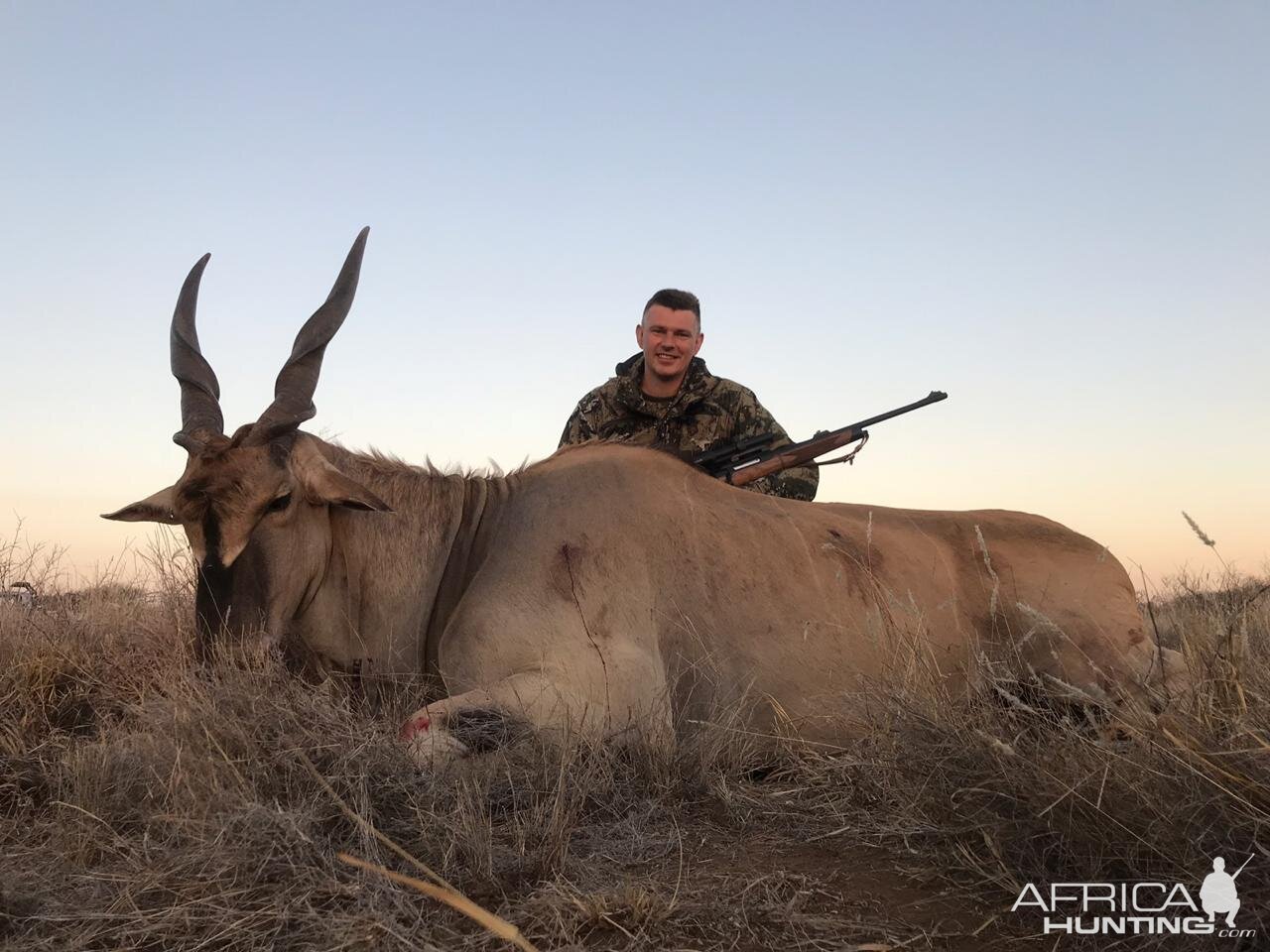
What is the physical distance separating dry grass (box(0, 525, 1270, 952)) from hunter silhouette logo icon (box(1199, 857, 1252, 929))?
3cm

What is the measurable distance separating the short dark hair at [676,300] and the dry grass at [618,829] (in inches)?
192

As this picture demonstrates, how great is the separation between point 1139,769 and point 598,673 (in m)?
2.11

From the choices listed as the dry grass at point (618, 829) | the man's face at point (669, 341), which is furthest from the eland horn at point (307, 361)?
the man's face at point (669, 341)

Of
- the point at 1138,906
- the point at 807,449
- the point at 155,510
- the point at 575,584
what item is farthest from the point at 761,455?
the point at 1138,906

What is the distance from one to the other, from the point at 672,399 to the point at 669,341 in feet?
1.54

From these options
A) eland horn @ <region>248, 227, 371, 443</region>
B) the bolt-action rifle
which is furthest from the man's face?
eland horn @ <region>248, 227, 371, 443</region>

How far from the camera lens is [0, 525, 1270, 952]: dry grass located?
2.27 m

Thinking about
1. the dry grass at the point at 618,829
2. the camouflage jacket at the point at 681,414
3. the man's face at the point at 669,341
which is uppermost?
the man's face at the point at 669,341

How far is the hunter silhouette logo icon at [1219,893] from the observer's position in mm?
2061

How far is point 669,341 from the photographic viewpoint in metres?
8.09

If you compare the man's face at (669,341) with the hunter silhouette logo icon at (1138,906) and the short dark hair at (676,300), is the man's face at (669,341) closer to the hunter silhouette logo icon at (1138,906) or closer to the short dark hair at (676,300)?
the short dark hair at (676,300)

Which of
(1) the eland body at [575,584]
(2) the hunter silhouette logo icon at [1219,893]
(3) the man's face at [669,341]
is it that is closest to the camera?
(2) the hunter silhouette logo icon at [1219,893]

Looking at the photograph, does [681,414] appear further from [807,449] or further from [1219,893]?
[1219,893]

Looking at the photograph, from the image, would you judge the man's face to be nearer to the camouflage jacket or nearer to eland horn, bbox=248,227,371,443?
the camouflage jacket
